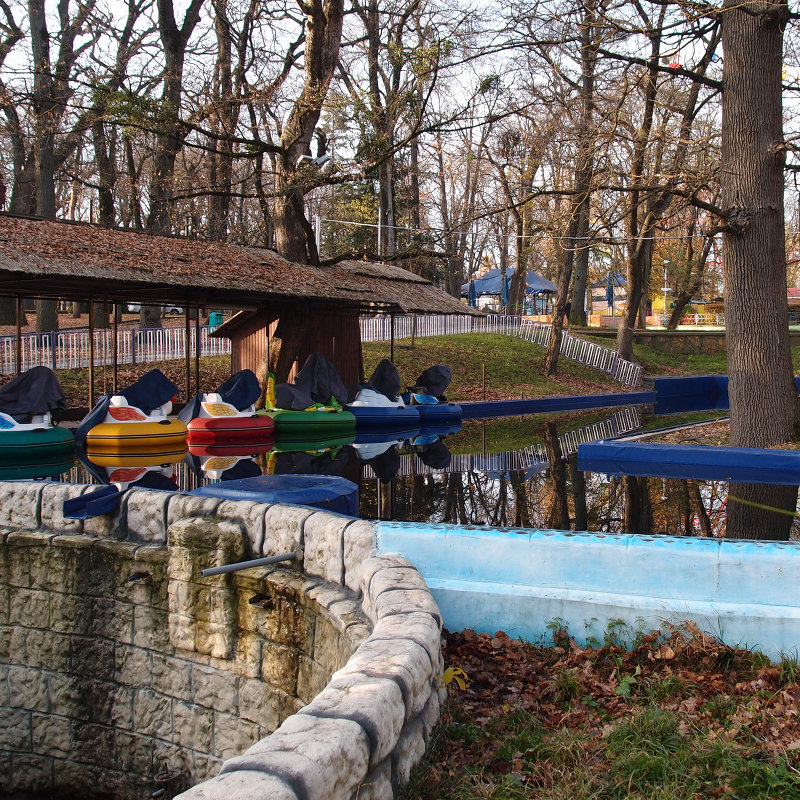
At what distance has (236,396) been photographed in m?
16.5

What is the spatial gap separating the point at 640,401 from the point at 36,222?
18395mm

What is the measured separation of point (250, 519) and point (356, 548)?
2.70ft

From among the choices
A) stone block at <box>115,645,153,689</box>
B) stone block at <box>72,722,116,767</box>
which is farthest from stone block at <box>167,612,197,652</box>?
stone block at <box>72,722,116,767</box>

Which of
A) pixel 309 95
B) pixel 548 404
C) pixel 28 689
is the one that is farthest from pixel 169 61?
pixel 28 689

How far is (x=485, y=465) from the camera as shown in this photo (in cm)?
1297

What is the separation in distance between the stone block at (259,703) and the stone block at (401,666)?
1739mm

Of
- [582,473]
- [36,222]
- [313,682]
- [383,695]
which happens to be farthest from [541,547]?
[36,222]

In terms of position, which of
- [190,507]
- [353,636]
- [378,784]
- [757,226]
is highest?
[757,226]

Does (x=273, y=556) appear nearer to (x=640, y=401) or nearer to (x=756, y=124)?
(x=756, y=124)

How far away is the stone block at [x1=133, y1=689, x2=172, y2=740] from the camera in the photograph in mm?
5277

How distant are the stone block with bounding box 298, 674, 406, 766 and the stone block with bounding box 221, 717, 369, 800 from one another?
5 cm

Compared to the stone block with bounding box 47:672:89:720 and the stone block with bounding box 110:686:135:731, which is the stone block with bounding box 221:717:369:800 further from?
the stone block with bounding box 47:672:89:720

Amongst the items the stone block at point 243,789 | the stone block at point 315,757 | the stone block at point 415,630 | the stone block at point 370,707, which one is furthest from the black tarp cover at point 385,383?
the stone block at point 243,789

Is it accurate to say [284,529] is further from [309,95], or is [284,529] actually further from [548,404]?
[548,404]
